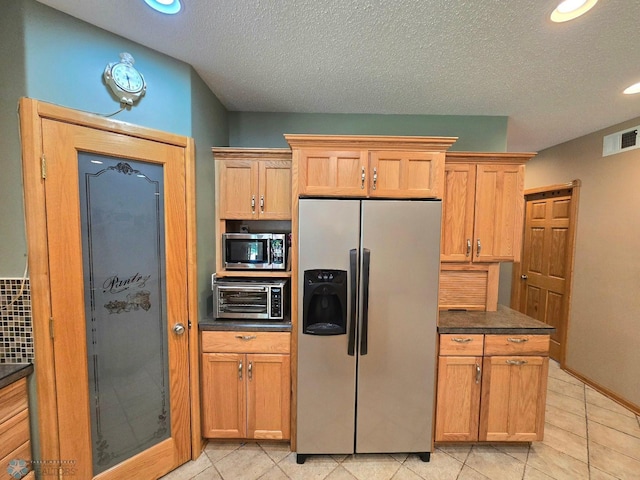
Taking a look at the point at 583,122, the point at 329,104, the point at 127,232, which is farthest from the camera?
the point at 583,122

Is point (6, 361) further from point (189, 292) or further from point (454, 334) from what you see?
point (454, 334)

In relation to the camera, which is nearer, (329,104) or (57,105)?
(57,105)

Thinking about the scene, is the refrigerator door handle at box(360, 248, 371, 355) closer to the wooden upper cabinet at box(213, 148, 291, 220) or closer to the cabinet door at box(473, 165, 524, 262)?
the wooden upper cabinet at box(213, 148, 291, 220)

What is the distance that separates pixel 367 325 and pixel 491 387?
3.49 ft

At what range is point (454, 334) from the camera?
1.82 meters

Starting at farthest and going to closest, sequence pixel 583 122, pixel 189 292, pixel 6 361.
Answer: pixel 583 122, pixel 189 292, pixel 6 361

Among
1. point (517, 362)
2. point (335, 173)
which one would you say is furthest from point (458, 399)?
point (335, 173)

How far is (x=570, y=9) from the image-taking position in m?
1.21

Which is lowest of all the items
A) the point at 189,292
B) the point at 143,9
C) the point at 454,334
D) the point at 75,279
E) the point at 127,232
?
the point at 454,334

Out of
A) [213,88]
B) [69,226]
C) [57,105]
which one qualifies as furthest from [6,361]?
[213,88]

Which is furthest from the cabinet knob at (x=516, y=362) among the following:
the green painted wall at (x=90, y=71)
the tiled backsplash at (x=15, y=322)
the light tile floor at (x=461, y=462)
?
the tiled backsplash at (x=15, y=322)

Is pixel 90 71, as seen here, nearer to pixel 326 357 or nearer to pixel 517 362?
pixel 326 357

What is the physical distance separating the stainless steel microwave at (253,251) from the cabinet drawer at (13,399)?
1163 mm

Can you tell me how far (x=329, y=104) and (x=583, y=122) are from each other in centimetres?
253
